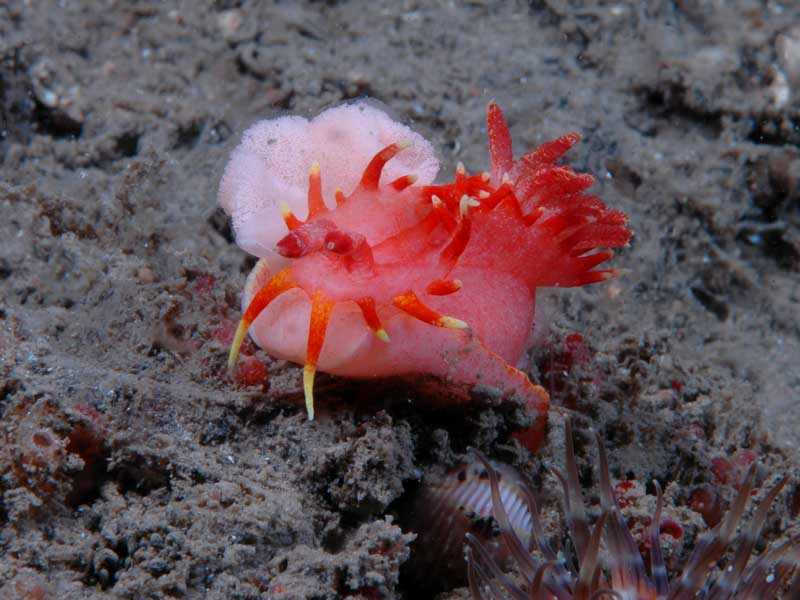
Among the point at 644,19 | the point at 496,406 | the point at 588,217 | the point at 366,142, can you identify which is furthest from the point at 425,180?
the point at 644,19

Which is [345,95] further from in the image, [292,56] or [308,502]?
[308,502]

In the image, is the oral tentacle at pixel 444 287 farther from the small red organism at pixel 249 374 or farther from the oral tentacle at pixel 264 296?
the small red organism at pixel 249 374

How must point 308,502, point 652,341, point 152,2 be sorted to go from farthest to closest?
point 152,2 → point 652,341 → point 308,502

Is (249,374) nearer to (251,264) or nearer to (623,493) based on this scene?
(251,264)

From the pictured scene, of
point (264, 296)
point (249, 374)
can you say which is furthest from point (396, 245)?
point (249, 374)

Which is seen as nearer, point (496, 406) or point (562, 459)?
point (496, 406)

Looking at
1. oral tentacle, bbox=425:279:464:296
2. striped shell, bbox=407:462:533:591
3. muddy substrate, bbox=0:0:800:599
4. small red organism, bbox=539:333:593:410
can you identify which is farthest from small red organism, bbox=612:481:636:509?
oral tentacle, bbox=425:279:464:296
